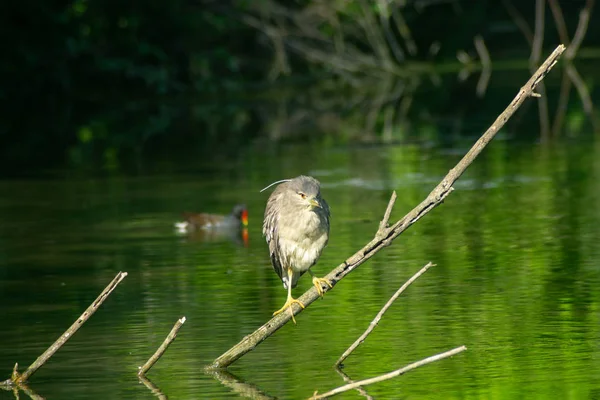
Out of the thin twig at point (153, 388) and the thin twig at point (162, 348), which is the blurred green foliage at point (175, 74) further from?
the thin twig at point (162, 348)

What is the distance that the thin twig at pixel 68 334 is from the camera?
8.55 metres

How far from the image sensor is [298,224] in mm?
9492

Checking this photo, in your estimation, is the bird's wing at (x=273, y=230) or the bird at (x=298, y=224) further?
the bird's wing at (x=273, y=230)

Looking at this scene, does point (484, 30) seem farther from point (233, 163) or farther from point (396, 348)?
point (396, 348)

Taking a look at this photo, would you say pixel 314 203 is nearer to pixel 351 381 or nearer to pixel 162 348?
pixel 351 381

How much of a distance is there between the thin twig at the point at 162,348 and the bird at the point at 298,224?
0.86m

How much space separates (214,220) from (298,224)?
279 inches

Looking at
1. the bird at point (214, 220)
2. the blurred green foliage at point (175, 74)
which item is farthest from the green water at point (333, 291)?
the blurred green foliage at point (175, 74)

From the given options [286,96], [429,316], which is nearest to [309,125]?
[286,96]

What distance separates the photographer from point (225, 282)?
13125 millimetres

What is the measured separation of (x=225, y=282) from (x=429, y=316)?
264 cm

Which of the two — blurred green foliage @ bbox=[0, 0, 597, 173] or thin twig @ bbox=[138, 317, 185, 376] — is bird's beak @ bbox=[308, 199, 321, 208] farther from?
blurred green foliage @ bbox=[0, 0, 597, 173]

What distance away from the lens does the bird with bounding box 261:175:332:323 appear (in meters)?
9.44

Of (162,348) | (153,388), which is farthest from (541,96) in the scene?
(162,348)
